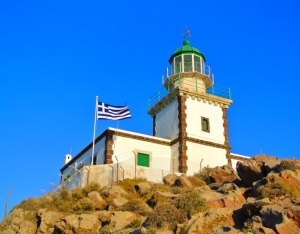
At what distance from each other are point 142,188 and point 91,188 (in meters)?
2.82

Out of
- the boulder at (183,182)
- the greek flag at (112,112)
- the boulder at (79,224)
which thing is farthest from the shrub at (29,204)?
the boulder at (183,182)

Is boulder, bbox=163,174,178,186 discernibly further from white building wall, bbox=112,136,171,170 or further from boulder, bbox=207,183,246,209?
boulder, bbox=207,183,246,209

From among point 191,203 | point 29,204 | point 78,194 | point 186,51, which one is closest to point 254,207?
point 191,203

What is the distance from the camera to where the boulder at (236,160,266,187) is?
654 inches

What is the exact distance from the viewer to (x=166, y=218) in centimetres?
1308

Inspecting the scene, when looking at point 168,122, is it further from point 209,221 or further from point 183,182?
point 209,221

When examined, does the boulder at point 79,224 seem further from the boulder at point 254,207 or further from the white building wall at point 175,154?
the white building wall at point 175,154

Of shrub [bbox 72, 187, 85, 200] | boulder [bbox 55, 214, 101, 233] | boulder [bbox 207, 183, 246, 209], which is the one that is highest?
shrub [bbox 72, 187, 85, 200]

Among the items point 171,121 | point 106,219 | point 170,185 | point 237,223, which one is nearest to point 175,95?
point 171,121

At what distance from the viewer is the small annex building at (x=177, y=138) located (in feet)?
87.1

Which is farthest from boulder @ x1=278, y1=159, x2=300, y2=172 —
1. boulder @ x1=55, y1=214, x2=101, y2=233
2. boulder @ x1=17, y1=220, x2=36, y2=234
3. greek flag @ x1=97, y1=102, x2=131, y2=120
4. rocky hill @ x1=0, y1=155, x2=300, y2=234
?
greek flag @ x1=97, y1=102, x2=131, y2=120

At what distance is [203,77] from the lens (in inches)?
1288

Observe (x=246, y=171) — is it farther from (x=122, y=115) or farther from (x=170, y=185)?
(x=122, y=115)

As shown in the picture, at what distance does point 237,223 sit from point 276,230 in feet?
6.58
